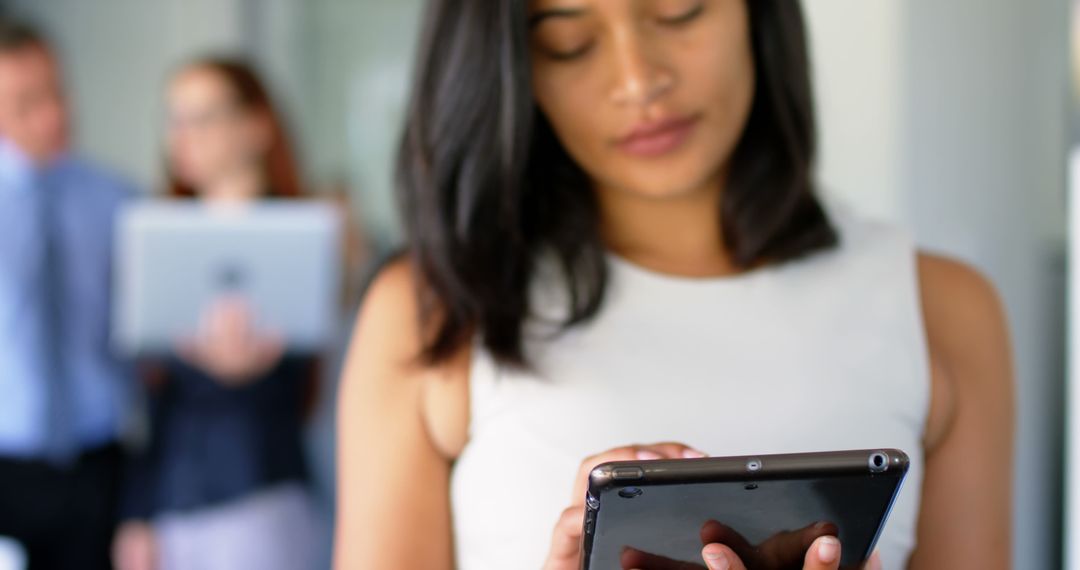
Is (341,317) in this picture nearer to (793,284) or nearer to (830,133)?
(830,133)

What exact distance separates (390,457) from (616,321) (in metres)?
0.17

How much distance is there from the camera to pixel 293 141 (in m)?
2.12

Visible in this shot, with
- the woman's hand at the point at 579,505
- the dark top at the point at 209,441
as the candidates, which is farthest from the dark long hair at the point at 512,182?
the dark top at the point at 209,441

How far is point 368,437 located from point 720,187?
29cm

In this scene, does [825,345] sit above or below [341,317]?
above

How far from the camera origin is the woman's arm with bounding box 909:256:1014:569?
0.73 m

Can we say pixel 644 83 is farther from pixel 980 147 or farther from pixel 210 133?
pixel 210 133

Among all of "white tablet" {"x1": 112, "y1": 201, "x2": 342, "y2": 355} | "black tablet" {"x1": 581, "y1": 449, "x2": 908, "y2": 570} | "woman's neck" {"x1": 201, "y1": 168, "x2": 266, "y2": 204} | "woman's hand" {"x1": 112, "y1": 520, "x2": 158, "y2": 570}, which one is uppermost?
"black tablet" {"x1": 581, "y1": 449, "x2": 908, "y2": 570}

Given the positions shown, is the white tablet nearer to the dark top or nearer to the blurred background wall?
the dark top

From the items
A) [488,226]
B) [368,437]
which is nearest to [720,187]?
[488,226]

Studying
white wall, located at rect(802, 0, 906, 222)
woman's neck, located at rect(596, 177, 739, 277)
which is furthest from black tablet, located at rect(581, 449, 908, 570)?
white wall, located at rect(802, 0, 906, 222)

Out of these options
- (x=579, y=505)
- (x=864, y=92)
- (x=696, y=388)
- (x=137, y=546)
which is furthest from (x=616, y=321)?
(x=137, y=546)

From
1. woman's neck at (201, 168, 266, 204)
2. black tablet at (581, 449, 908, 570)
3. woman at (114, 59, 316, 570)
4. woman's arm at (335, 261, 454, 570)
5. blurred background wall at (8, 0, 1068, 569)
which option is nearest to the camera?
black tablet at (581, 449, 908, 570)

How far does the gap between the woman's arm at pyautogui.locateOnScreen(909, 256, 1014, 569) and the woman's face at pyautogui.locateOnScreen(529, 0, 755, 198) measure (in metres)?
0.19
